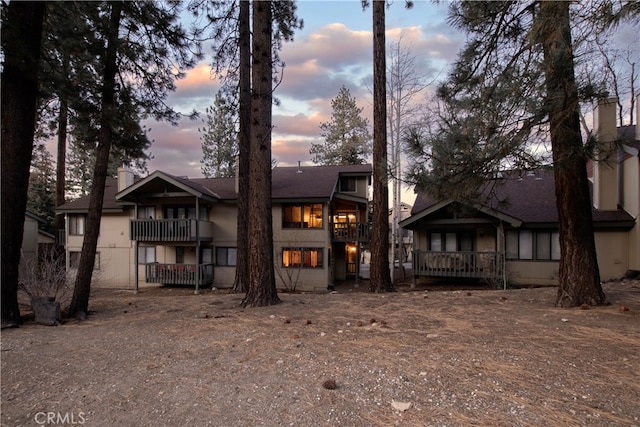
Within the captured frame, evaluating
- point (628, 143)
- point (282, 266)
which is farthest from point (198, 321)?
point (282, 266)

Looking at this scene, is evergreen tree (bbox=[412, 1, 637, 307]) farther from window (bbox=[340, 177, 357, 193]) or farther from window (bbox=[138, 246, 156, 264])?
window (bbox=[138, 246, 156, 264])

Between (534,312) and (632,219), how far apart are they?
38.3ft

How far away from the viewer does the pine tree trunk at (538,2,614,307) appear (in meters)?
4.29

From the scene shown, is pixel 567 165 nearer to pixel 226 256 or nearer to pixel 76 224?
pixel 226 256

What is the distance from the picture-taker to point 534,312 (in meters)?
5.74

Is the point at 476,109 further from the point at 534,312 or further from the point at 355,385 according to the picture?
the point at 355,385

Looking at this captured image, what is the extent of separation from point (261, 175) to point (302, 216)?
10.0m

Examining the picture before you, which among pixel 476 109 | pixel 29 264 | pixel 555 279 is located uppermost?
pixel 476 109

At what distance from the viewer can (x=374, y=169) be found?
11.0 meters

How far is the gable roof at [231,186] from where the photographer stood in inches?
667

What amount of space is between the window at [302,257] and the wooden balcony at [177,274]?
398 centimetres

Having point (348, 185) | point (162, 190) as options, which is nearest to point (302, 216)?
point (348, 185)

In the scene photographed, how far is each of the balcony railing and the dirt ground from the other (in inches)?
482

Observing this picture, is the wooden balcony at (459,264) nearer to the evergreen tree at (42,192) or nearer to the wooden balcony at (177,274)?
the wooden balcony at (177,274)
